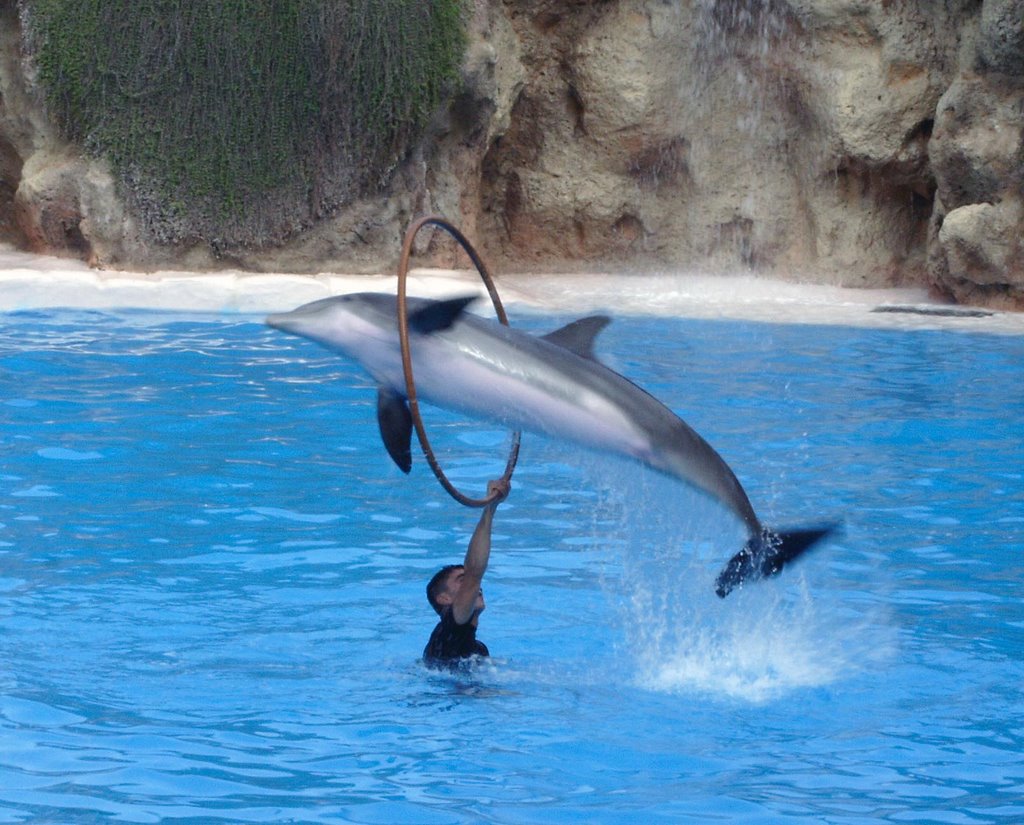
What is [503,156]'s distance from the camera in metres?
14.9

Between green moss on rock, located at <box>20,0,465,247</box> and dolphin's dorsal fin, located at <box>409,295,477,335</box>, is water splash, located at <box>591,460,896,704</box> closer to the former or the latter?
dolphin's dorsal fin, located at <box>409,295,477,335</box>

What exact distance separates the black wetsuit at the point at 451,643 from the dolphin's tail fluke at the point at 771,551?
0.96 metres

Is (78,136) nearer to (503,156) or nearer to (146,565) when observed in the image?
(503,156)

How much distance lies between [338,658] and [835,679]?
156 cm

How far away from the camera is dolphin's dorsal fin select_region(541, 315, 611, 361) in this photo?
11.7ft

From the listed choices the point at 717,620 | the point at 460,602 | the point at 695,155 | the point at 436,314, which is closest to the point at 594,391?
the point at 436,314

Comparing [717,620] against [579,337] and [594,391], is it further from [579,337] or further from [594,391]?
[594,391]

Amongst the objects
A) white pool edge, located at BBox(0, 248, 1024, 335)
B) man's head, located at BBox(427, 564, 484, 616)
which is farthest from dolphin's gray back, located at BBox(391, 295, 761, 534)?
white pool edge, located at BBox(0, 248, 1024, 335)

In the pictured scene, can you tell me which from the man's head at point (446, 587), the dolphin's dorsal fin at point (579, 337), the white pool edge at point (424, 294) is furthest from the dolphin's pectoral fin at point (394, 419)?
the white pool edge at point (424, 294)

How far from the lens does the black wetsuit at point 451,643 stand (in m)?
4.14

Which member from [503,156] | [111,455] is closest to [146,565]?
[111,455]

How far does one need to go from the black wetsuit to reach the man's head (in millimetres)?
30

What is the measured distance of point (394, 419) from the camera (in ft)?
11.0

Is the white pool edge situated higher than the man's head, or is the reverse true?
the man's head
